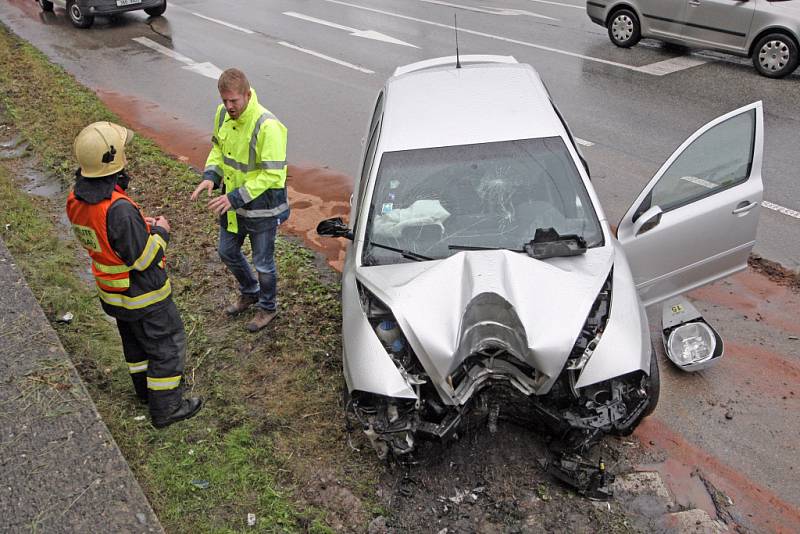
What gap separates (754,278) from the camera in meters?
5.86

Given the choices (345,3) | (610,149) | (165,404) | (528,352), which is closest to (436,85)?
(528,352)

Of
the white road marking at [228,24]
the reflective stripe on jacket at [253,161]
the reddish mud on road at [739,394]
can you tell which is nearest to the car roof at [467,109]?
the reflective stripe on jacket at [253,161]

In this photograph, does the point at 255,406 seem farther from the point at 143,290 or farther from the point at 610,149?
the point at 610,149

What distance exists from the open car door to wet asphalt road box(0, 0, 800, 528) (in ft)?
2.25

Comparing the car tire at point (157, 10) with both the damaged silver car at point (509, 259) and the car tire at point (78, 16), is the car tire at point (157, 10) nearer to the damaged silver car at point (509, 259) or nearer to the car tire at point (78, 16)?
the car tire at point (78, 16)

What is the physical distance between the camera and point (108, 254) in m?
3.92

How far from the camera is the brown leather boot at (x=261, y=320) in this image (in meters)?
5.45

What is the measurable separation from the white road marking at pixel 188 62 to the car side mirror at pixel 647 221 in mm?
9189

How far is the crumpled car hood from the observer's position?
362cm

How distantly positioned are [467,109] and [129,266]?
→ 2457 millimetres

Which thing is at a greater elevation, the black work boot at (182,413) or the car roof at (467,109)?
the car roof at (467,109)

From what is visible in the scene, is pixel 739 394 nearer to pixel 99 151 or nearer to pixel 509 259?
pixel 509 259

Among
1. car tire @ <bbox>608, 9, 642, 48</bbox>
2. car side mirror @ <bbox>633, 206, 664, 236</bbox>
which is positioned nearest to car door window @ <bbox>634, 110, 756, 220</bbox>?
car side mirror @ <bbox>633, 206, 664, 236</bbox>

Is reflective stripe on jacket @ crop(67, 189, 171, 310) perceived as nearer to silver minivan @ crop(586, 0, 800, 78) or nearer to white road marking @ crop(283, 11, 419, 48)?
silver minivan @ crop(586, 0, 800, 78)
